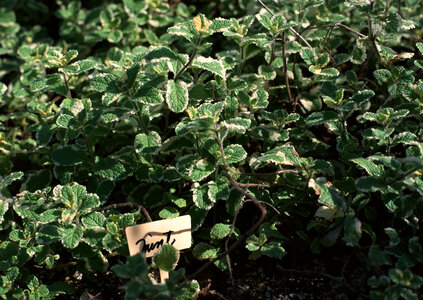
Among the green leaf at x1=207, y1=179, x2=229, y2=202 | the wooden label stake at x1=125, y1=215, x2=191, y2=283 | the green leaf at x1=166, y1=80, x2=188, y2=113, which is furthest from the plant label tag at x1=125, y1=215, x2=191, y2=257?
the green leaf at x1=166, y1=80, x2=188, y2=113

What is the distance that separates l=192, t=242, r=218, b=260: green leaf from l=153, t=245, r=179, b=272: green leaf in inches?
6.2

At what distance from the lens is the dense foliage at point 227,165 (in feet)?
4.77

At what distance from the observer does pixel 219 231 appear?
157 centimetres

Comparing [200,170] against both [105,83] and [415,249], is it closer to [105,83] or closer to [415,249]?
[105,83]

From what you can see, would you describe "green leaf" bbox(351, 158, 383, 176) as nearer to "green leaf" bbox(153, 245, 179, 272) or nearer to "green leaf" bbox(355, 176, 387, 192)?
"green leaf" bbox(355, 176, 387, 192)

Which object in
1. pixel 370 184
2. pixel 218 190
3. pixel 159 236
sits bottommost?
pixel 159 236

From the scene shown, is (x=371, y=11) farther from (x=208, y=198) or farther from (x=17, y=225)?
(x=17, y=225)

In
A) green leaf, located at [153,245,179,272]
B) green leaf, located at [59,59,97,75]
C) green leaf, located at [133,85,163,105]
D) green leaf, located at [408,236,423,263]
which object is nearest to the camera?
green leaf, located at [408,236,423,263]

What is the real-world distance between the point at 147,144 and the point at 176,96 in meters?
0.20

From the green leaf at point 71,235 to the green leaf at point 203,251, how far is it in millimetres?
401

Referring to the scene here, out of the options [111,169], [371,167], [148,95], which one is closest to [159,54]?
[148,95]

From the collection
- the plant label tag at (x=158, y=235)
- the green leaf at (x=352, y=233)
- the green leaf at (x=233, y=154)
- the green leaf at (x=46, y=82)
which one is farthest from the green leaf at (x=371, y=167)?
the green leaf at (x=46, y=82)

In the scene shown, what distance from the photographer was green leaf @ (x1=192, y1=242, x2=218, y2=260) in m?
1.58

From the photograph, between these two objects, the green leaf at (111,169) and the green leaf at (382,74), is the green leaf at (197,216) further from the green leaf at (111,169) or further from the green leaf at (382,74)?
the green leaf at (382,74)
